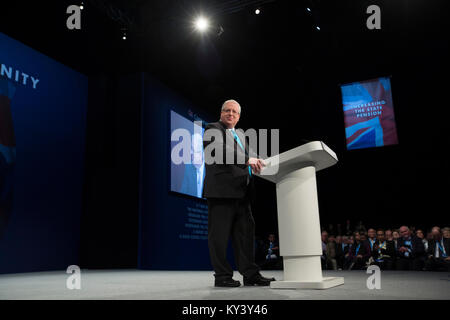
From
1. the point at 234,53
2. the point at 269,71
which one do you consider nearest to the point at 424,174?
the point at 269,71

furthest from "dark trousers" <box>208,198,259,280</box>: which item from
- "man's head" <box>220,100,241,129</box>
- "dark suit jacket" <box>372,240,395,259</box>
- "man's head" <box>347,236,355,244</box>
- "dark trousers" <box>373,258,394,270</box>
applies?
"man's head" <box>347,236,355,244</box>

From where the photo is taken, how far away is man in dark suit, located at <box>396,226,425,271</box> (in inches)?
204

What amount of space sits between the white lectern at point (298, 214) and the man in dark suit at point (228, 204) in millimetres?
218

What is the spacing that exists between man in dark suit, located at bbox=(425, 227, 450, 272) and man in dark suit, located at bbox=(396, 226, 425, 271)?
141 mm

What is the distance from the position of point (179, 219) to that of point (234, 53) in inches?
116

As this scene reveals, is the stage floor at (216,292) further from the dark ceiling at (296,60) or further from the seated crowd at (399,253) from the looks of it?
the seated crowd at (399,253)

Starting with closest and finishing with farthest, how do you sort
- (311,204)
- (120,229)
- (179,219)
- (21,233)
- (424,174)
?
1. (311,204)
2. (21,233)
3. (120,229)
4. (179,219)
5. (424,174)

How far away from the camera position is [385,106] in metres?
6.91

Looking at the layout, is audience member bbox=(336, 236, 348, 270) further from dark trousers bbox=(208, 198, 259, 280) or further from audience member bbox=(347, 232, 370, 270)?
dark trousers bbox=(208, 198, 259, 280)

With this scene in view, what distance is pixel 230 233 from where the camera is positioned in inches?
83.7

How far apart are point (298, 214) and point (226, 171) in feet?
1.55

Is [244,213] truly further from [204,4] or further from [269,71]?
[269,71]

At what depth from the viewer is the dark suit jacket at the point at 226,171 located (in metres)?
2.02

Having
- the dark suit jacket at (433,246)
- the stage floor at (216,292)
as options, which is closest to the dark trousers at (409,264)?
the dark suit jacket at (433,246)
